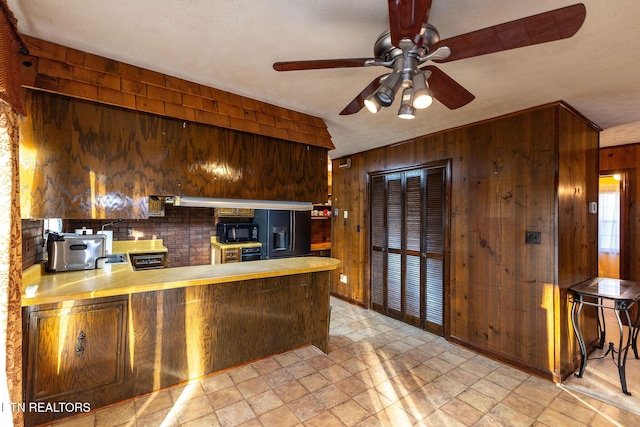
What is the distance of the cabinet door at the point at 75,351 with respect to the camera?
6.33 ft

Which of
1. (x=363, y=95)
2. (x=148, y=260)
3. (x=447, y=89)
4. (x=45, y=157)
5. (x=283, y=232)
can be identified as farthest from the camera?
(x=283, y=232)

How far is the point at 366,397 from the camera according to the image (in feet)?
7.68

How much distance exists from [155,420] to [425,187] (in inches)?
133

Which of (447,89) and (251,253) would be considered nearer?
(447,89)

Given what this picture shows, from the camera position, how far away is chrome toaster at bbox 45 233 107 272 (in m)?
2.47

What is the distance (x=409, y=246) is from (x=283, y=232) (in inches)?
92.3

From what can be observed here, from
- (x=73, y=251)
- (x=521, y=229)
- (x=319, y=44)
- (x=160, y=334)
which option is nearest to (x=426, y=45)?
(x=319, y=44)

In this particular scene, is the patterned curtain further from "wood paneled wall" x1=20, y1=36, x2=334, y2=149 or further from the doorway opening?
the doorway opening

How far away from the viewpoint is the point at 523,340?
2787 millimetres

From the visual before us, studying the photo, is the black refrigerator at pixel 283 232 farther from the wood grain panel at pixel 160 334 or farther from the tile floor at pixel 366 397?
the tile floor at pixel 366 397

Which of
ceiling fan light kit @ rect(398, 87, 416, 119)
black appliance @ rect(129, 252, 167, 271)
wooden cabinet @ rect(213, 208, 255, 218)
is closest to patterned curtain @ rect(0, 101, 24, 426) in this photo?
ceiling fan light kit @ rect(398, 87, 416, 119)

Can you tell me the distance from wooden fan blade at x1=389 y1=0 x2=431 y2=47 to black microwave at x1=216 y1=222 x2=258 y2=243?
4422 mm

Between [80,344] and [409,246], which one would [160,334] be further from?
[409,246]

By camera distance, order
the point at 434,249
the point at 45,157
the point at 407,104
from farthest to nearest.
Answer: the point at 434,249 < the point at 45,157 < the point at 407,104
